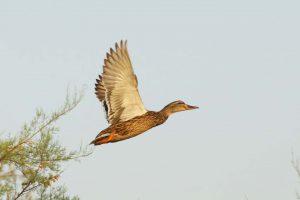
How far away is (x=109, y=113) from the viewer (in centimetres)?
1212

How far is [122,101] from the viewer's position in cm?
1202

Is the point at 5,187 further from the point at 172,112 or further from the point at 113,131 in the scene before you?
the point at 172,112

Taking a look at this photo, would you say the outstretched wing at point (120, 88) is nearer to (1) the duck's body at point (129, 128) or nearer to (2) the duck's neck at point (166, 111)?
(1) the duck's body at point (129, 128)

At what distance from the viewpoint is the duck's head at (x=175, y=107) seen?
1270 centimetres

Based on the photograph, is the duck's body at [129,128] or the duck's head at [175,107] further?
the duck's head at [175,107]

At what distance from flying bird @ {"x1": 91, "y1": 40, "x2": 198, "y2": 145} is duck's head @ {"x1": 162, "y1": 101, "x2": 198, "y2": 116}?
0.38 meters

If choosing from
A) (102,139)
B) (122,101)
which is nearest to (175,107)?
(122,101)

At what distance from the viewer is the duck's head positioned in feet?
41.7

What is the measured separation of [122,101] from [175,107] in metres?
1.32

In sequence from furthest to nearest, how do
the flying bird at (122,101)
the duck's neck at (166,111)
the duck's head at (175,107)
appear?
the duck's head at (175,107)
the duck's neck at (166,111)
the flying bird at (122,101)

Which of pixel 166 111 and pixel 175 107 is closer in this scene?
pixel 166 111

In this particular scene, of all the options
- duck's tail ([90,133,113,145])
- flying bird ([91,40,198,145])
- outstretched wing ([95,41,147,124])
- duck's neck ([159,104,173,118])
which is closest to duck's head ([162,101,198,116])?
duck's neck ([159,104,173,118])

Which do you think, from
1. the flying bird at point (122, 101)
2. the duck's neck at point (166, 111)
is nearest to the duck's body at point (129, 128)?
the flying bird at point (122, 101)

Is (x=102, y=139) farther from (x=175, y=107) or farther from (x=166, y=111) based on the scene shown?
(x=175, y=107)
